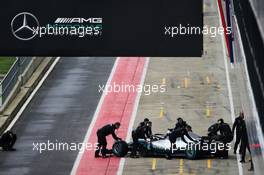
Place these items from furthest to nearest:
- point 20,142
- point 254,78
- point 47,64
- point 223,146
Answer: point 47,64, point 20,142, point 223,146, point 254,78

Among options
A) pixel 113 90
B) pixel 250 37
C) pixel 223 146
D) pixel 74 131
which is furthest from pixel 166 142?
pixel 250 37

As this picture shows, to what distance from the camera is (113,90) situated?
153 ft

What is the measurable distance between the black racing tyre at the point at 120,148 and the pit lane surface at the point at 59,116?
58.6 inches

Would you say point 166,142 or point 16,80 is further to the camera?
point 16,80

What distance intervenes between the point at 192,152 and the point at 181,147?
1.33 ft

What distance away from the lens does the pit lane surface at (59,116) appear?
120 ft

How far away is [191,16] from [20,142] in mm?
15499

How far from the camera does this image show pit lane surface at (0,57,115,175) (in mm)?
36438

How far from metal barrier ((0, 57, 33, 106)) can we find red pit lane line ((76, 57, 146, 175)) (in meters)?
4.09

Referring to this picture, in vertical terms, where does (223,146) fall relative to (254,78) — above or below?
below

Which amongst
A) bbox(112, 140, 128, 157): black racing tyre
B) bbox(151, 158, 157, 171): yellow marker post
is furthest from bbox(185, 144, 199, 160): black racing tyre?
bbox(112, 140, 128, 157): black racing tyre

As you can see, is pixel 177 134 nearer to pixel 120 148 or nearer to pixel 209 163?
pixel 209 163

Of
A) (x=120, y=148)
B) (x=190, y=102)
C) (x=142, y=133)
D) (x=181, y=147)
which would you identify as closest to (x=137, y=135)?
(x=142, y=133)

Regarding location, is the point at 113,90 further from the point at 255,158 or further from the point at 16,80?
the point at 255,158
